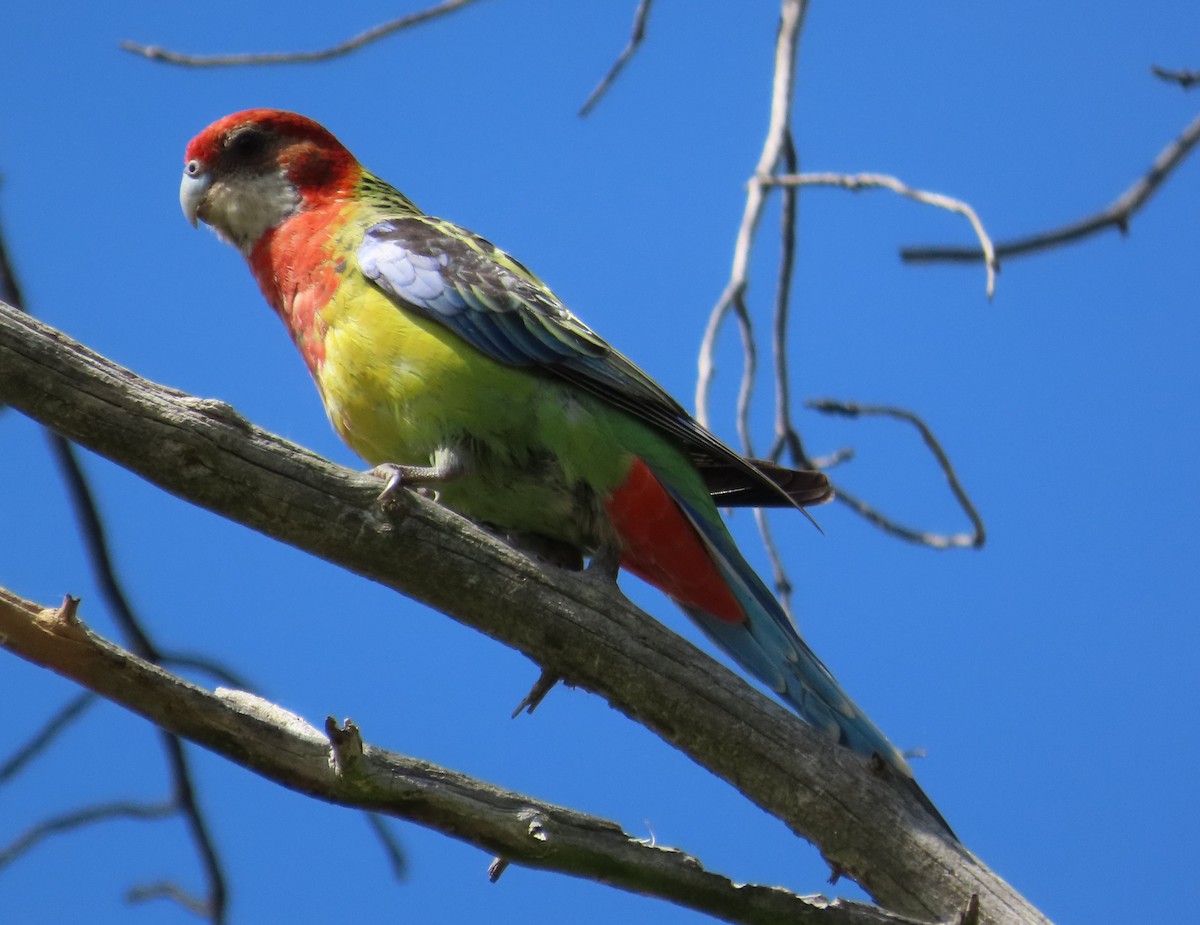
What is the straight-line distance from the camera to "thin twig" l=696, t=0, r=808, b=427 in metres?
4.16

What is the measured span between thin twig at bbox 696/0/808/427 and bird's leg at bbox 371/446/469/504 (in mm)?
937

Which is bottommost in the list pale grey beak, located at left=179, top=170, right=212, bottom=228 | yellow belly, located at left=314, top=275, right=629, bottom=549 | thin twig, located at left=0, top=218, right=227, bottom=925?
thin twig, located at left=0, top=218, right=227, bottom=925

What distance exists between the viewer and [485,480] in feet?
11.8

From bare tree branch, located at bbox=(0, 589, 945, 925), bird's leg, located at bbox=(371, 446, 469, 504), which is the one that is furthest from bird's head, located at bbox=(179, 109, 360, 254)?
bare tree branch, located at bbox=(0, 589, 945, 925)

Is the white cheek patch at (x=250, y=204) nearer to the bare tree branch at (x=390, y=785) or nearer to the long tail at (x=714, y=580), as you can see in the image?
the long tail at (x=714, y=580)

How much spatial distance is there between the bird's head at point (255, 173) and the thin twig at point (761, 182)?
1464 mm

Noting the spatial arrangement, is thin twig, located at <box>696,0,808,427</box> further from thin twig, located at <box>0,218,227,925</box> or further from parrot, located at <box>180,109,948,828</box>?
thin twig, located at <box>0,218,227,925</box>

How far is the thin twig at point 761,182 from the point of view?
4.16 m

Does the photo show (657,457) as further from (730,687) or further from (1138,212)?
(1138,212)

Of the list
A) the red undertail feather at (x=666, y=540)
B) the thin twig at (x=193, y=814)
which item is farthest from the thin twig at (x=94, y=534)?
the red undertail feather at (x=666, y=540)

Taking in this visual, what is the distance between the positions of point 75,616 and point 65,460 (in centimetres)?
149

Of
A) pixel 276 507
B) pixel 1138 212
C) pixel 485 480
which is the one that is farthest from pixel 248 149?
pixel 1138 212

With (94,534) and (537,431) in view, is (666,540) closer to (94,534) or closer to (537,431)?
(537,431)

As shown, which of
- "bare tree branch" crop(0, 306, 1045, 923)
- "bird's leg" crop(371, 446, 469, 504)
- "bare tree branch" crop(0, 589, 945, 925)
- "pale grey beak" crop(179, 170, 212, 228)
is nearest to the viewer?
"bare tree branch" crop(0, 589, 945, 925)
